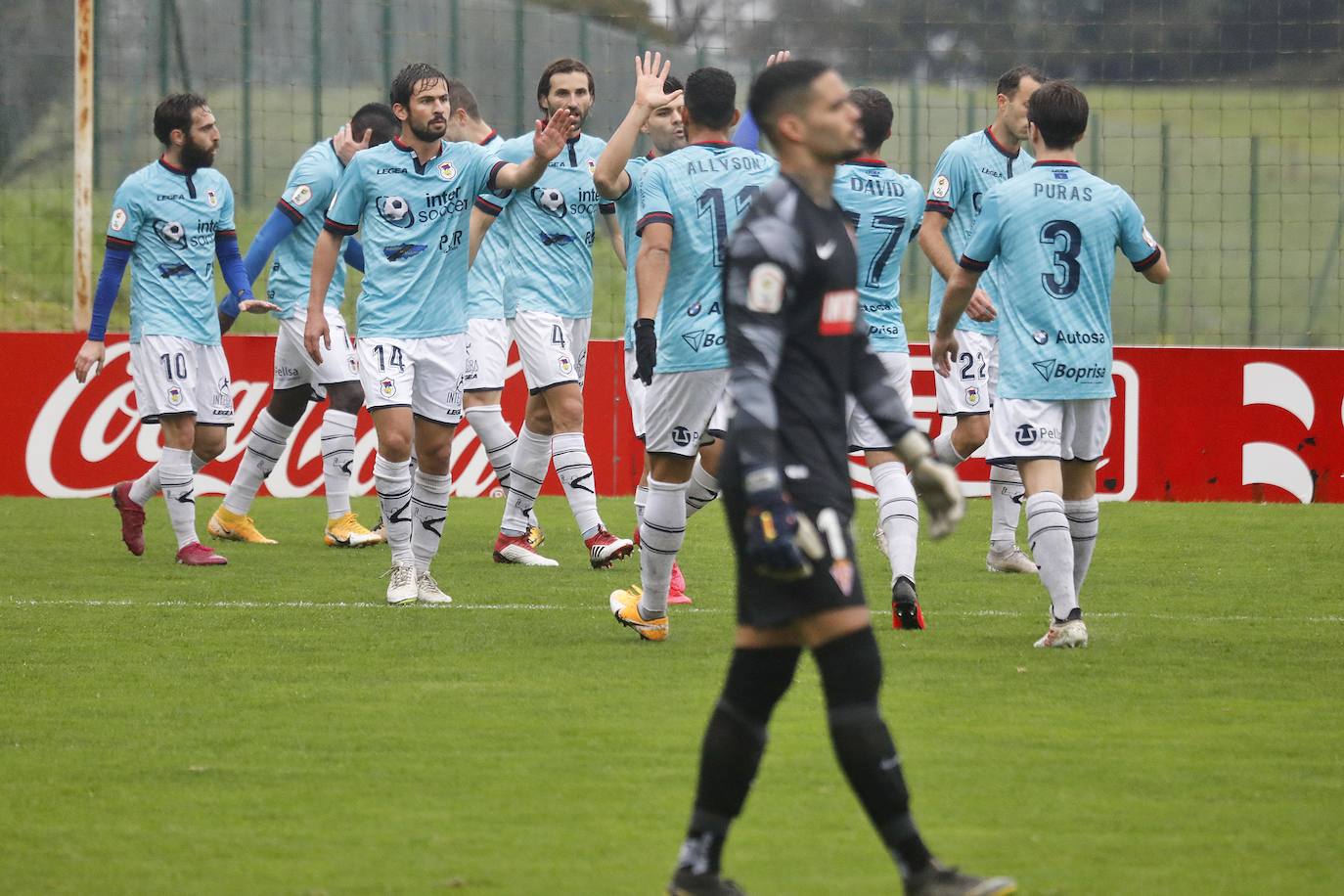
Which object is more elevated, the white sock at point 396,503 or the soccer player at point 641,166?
the soccer player at point 641,166

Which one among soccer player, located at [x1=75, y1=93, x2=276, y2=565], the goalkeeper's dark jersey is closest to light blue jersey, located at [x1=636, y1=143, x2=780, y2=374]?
the goalkeeper's dark jersey

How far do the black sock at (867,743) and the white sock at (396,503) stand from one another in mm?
4818

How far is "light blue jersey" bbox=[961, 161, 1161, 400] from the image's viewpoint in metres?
7.00

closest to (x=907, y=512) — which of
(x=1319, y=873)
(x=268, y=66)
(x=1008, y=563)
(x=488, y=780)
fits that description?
(x=1008, y=563)

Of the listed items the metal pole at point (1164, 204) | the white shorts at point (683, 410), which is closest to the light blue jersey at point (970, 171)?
the white shorts at point (683, 410)

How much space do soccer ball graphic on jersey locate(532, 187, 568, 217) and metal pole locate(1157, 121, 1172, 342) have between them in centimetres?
990

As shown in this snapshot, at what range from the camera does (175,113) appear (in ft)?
32.5

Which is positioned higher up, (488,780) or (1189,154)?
(1189,154)

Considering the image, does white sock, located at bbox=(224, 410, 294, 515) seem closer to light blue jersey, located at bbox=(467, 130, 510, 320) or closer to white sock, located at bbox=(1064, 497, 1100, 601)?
light blue jersey, located at bbox=(467, 130, 510, 320)

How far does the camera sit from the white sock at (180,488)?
10062 mm

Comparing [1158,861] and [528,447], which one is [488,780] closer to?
[1158,861]

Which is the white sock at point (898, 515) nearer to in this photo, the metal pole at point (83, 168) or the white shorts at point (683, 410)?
the white shorts at point (683, 410)

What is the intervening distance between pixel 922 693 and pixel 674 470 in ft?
4.54

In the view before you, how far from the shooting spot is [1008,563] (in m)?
9.73
